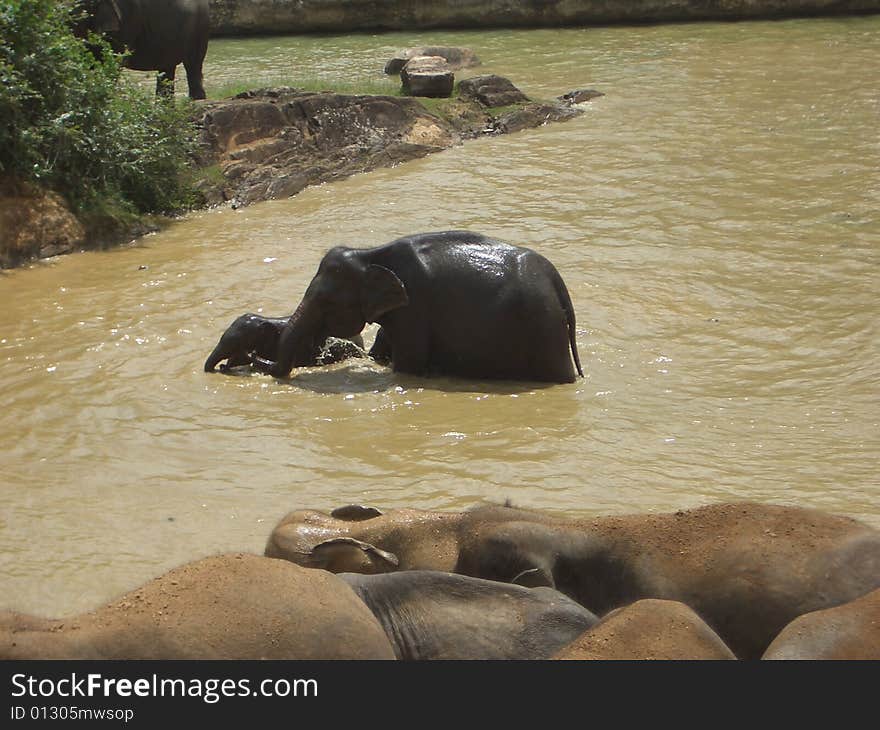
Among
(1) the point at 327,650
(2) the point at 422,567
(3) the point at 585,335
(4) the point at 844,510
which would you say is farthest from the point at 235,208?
(1) the point at 327,650

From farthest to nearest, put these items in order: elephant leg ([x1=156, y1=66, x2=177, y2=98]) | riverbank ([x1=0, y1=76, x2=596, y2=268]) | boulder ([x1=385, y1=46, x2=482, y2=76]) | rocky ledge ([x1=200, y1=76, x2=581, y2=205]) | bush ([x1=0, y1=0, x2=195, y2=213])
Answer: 1. boulder ([x1=385, y1=46, x2=482, y2=76])
2. rocky ledge ([x1=200, y1=76, x2=581, y2=205])
3. elephant leg ([x1=156, y1=66, x2=177, y2=98])
4. riverbank ([x1=0, y1=76, x2=596, y2=268])
5. bush ([x1=0, y1=0, x2=195, y2=213])

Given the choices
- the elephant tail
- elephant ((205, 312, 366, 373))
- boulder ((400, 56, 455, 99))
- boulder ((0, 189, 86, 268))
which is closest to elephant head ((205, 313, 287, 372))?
elephant ((205, 312, 366, 373))

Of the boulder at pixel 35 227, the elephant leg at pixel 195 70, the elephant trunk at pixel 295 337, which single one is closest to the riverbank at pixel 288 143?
the boulder at pixel 35 227

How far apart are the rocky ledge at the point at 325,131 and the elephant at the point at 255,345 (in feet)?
16.0

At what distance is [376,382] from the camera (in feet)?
31.9

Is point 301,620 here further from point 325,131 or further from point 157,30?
point 157,30

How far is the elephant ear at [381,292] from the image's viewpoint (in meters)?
9.54

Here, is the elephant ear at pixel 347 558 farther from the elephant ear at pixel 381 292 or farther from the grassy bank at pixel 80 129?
the grassy bank at pixel 80 129

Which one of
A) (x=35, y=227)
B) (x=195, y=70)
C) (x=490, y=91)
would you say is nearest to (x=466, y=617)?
(x=35, y=227)

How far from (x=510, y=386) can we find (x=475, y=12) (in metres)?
19.3

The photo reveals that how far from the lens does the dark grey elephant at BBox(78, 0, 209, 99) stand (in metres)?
16.3

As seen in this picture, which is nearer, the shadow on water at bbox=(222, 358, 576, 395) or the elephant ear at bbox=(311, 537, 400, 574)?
the elephant ear at bbox=(311, 537, 400, 574)

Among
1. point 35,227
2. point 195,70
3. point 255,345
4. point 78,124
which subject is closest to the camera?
point 255,345

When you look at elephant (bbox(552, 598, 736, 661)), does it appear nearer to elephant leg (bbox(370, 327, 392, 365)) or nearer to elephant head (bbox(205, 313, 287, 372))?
elephant head (bbox(205, 313, 287, 372))
